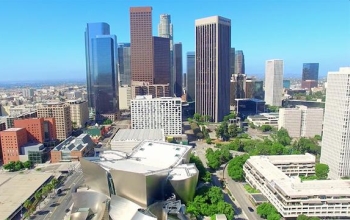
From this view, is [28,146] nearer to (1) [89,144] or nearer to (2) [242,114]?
(1) [89,144]

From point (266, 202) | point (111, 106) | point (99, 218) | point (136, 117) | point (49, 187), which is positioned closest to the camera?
point (99, 218)

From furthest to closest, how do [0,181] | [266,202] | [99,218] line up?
[0,181] < [266,202] < [99,218]

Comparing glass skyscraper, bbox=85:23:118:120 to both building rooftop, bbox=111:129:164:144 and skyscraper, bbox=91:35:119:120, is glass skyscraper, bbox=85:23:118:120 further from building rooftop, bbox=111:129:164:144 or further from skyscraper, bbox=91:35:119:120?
building rooftop, bbox=111:129:164:144

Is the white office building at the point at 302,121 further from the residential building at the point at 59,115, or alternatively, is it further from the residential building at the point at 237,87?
the residential building at the point at 59,115

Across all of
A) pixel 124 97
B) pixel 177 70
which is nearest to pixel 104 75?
pixel 124 97

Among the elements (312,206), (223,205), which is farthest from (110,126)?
(312,206)

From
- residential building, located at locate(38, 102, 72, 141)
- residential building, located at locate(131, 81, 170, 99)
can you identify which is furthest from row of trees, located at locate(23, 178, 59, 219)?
residential building, located at locate(131, 81, 170, 99)

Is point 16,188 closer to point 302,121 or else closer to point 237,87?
point 302,121
